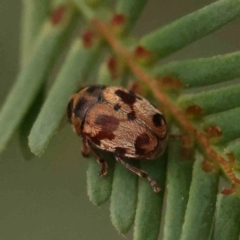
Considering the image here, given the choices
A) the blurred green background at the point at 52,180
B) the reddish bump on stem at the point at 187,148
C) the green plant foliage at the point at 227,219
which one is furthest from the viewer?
the blurred green background at the point at 52,180

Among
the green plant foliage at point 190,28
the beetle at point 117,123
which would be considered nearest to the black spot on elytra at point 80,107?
the beetle at point 117,123

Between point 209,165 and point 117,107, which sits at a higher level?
point 117,107

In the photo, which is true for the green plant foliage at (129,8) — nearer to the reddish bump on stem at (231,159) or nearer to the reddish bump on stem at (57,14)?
the reddish bump on stem at (57,14)

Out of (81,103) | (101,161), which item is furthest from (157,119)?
(81,103)

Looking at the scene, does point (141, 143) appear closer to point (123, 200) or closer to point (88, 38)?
point (123, 200)

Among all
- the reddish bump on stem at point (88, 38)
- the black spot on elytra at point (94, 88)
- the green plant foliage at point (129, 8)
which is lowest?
the black spot on elytra at point (94, 88)

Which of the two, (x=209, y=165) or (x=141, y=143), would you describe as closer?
(x=209, y=165)
